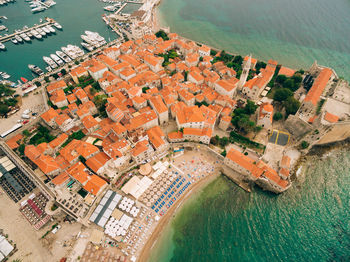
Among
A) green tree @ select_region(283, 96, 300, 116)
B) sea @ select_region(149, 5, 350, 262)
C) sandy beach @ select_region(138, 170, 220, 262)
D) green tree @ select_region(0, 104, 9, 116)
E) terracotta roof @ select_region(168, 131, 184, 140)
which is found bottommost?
sea @ select_region(149, 5, 350, 262)

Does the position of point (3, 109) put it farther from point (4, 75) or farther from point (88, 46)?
point (88, 46)

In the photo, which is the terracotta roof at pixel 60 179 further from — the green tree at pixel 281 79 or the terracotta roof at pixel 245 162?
the green tree at pixel 281 79

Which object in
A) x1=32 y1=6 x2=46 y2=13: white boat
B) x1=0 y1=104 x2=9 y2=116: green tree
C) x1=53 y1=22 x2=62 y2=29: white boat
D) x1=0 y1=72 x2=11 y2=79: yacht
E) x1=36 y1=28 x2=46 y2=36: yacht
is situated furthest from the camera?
x1=32 y1=6 x2=46 y2=13: white boat

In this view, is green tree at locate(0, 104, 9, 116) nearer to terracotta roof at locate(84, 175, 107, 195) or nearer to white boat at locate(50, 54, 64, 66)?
white boat at locate(50, 54, 64, 66)

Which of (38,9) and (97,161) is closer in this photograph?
(97,161)

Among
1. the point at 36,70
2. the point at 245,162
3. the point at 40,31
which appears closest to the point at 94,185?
the point at 245,162

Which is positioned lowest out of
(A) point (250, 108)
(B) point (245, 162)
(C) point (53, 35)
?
(B) point (245, 162)

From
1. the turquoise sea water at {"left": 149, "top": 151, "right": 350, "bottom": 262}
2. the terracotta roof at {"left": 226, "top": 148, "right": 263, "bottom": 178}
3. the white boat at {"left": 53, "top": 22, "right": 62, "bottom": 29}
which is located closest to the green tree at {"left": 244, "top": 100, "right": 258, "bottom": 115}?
the terracotta roof at {"left": 226, "top": 148, "right": 263, "bottom": 178}
